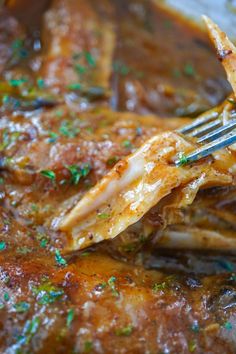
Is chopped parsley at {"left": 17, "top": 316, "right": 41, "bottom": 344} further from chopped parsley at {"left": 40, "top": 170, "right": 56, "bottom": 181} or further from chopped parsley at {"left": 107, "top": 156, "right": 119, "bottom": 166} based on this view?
chopped parsley at {"left": 107, "top": 156, "right": 119, "bottom": 166}

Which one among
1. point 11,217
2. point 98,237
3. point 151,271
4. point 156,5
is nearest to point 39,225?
point 11,217

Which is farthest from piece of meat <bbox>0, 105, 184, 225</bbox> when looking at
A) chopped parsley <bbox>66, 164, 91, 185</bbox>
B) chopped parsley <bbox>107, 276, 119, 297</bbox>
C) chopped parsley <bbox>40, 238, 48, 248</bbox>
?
chopped parsley <bbox>107, 276, 119, 297</bbox>

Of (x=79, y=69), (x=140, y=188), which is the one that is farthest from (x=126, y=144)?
(x=79, y=69)

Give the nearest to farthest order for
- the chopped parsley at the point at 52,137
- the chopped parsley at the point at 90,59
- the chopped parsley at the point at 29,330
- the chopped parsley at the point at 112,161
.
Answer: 1. the chopped parsley at the point at 29,330
2. the chopped parsley at the point at 112,161
3. the chopped parsley at the point at 52,137
4. the chopped parsley at the point at 90,59

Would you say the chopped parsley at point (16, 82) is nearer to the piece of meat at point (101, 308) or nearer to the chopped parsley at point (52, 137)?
the chopped parsley at point (52, 137)

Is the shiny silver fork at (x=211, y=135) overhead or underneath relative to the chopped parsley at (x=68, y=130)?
overhead

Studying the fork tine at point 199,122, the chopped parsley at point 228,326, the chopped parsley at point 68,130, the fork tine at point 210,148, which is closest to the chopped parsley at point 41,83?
the chopped parsley at point 68,130

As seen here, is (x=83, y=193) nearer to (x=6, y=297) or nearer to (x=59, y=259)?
(x=59, y=259)
